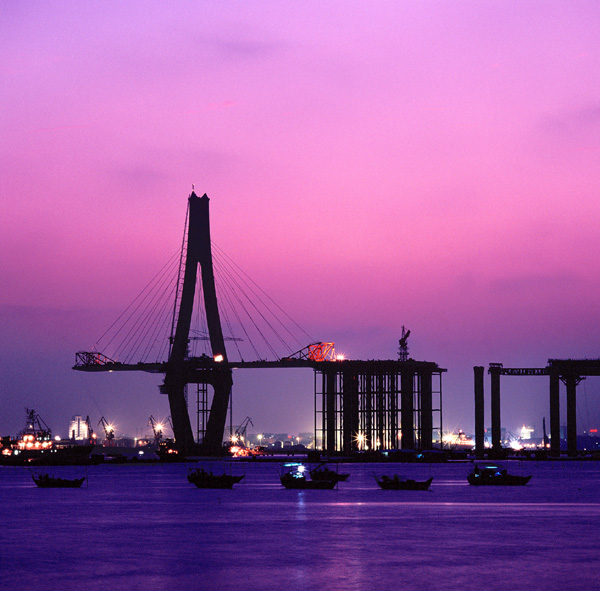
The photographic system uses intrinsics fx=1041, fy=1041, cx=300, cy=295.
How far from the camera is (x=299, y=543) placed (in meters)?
56.1

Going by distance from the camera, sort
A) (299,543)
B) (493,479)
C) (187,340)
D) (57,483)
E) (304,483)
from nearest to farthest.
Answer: (299,543) < (304,483) < (493,479) < (57,483) < (187,340)

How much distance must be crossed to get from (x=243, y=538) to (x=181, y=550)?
6834 mm

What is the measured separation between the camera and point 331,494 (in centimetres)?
10569

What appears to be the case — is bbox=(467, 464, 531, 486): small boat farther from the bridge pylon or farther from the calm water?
the bridge pylon

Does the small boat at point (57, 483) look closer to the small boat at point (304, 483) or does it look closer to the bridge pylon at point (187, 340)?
the small boat at point (304, 483)

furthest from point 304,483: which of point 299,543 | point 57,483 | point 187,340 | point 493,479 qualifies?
point 187,340

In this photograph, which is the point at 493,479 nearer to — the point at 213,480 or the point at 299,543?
the point at 213,480

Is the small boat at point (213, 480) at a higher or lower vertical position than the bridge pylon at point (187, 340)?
lower

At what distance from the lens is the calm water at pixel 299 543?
140ft

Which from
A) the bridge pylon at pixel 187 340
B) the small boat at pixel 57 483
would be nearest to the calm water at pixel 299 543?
the small boat at pixel 57 483

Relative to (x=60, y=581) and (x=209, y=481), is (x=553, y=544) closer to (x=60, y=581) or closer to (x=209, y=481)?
(x=60, y=581)

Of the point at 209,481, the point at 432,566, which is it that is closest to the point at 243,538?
the point at 432,566

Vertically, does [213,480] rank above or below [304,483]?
above

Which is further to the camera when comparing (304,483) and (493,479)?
(493,479)
